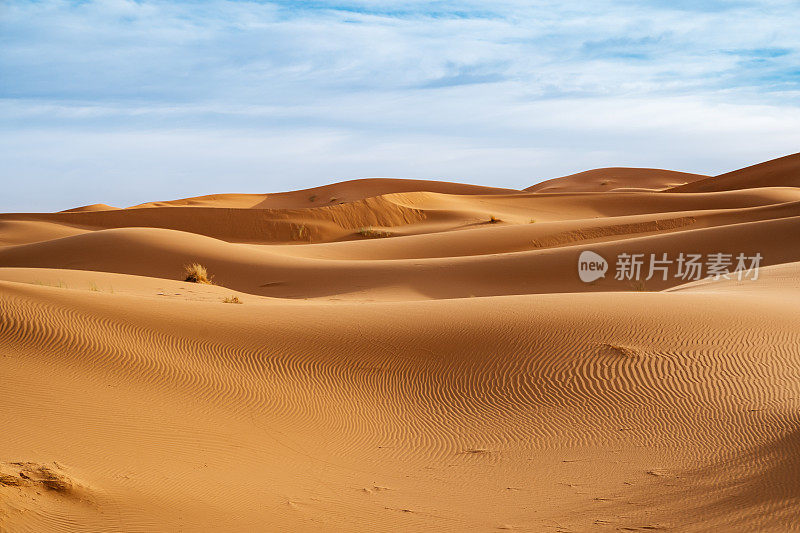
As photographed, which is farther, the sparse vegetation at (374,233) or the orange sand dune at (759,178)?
the orange sand dune at (759,178)

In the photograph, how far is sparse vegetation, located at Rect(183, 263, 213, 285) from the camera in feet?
60.8

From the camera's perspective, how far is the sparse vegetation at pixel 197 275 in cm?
1853

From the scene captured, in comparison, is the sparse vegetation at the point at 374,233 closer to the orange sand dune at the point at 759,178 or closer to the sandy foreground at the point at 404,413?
the sandy foreground at the point at 404,413

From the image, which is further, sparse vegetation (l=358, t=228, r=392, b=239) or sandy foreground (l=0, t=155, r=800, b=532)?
sparse vegetation (l=358, t=228, r=392, b=239)

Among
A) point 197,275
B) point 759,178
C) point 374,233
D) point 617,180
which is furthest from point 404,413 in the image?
point 617,180

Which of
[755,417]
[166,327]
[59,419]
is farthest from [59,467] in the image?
[755,417]

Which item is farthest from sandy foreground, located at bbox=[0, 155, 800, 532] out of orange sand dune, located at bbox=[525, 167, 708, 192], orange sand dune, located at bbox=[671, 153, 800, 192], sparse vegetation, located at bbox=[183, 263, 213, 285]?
orange sand dune, located at bbox=[525, 167, 708, 192]

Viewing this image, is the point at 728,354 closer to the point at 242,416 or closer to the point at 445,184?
the point at 242,416

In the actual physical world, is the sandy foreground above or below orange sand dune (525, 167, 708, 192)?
below

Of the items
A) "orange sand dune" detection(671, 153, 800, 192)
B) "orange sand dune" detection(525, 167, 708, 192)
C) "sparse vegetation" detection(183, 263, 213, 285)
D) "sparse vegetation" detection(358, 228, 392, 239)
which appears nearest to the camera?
"sparse vegetation" detection(183, 263, 213, 285)

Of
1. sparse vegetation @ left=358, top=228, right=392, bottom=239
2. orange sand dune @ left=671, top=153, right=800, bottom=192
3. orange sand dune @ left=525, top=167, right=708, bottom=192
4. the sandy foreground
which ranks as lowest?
the sandy foreground

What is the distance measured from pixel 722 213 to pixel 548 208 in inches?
690

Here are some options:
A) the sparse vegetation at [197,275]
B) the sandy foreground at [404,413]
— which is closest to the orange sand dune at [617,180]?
the sparse vegetation at [197,275]

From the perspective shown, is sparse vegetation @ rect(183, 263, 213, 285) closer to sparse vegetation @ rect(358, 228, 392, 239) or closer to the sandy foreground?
the sandy foreground
